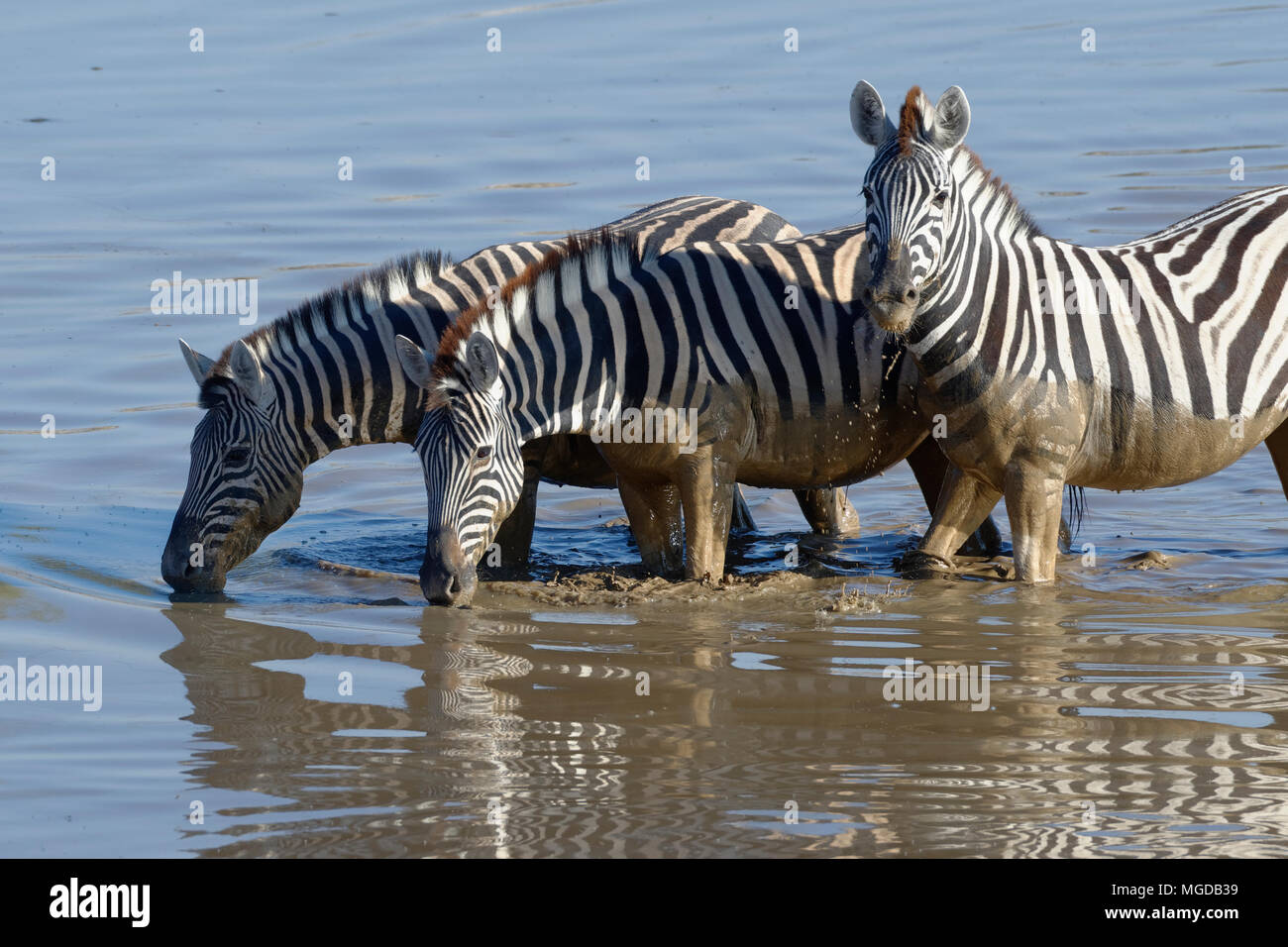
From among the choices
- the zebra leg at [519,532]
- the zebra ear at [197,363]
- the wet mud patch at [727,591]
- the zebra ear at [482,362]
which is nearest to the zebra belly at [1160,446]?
the wet mud patch at [727,591]

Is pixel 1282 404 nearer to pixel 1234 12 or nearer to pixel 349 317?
pixel 349 317

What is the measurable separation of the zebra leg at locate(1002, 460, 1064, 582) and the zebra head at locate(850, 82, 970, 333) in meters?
0.95

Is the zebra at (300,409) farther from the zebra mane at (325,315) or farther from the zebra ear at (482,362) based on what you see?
the zebra ear at (482,362)

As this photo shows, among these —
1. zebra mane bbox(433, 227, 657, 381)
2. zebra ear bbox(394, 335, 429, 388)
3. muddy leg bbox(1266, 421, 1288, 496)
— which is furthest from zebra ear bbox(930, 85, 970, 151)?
zebra ear bbox(394, 335, 429, 388)

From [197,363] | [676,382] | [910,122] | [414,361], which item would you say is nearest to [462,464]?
[414,361]

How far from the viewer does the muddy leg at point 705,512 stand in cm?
886

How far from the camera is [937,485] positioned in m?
10.0

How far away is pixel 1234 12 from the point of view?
975 inches

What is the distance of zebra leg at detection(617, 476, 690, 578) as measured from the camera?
369 inches

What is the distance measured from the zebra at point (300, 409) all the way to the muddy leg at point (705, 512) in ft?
3.38

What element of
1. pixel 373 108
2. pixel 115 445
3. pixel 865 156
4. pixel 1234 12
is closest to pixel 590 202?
pixel 865 156

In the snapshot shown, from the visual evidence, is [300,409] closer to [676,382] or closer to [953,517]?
[676,382]

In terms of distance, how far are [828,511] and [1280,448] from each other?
2.65 meters
